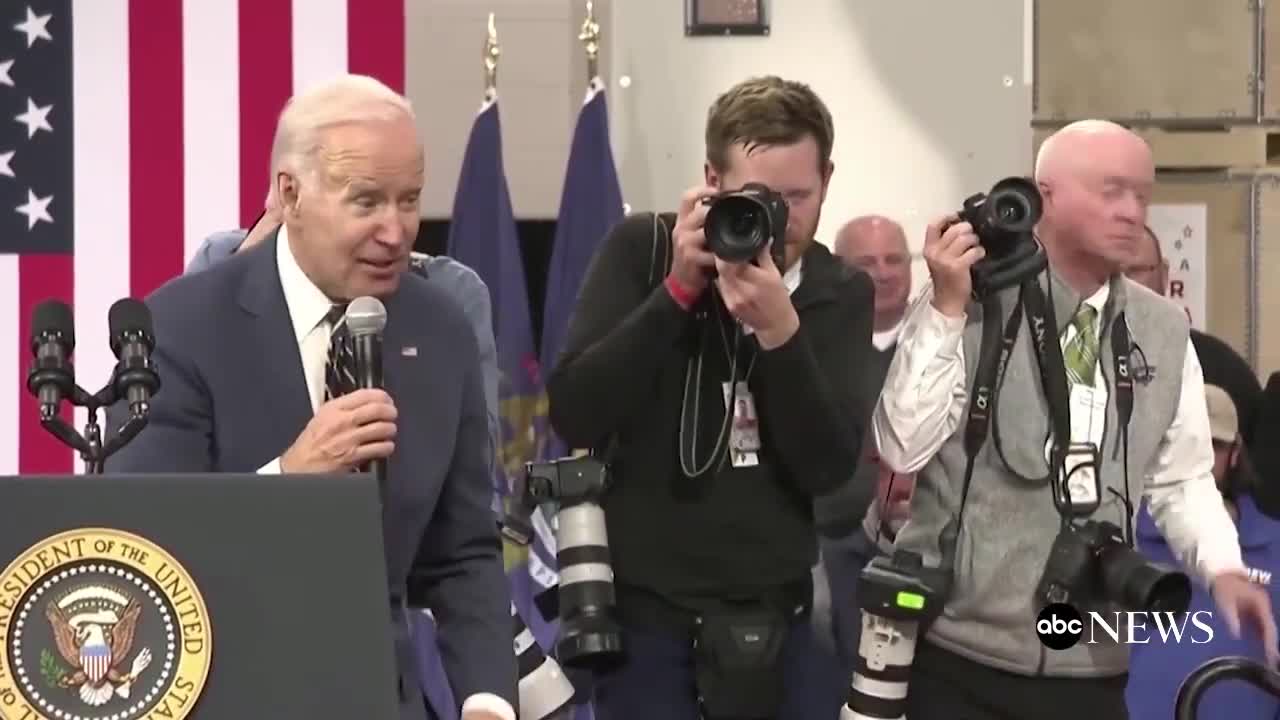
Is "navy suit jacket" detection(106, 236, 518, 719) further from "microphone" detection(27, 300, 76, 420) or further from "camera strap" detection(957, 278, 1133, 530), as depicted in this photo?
"camera strap" detection(957, 278, 1133, 530)

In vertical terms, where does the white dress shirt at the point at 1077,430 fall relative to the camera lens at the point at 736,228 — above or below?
below

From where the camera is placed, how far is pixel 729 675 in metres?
2.76

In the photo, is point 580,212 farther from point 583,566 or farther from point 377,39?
point 583,566

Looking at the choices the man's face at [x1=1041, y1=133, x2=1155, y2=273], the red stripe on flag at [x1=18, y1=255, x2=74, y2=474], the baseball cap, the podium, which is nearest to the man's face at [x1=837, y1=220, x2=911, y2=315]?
the baseball cap

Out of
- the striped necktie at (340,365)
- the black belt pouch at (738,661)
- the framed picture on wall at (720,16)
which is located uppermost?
the framed picture on wall at (720,16)

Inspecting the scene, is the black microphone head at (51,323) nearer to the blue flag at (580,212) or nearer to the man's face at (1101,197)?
the man's face at (1101,197)

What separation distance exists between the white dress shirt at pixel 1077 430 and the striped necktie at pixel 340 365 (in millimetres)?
1019

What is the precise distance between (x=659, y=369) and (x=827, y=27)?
7.34 ft

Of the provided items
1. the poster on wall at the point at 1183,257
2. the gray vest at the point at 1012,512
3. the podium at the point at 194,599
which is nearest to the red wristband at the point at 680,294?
the gray vest at the point at 1012,512

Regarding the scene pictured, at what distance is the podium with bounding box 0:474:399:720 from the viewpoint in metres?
1.63

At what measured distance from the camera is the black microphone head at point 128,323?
77.3 inches

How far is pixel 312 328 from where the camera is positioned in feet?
7.38

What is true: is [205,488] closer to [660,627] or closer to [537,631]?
[660,627]

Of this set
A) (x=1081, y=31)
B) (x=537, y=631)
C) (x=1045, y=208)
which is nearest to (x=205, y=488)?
(x=1045, y=208)
